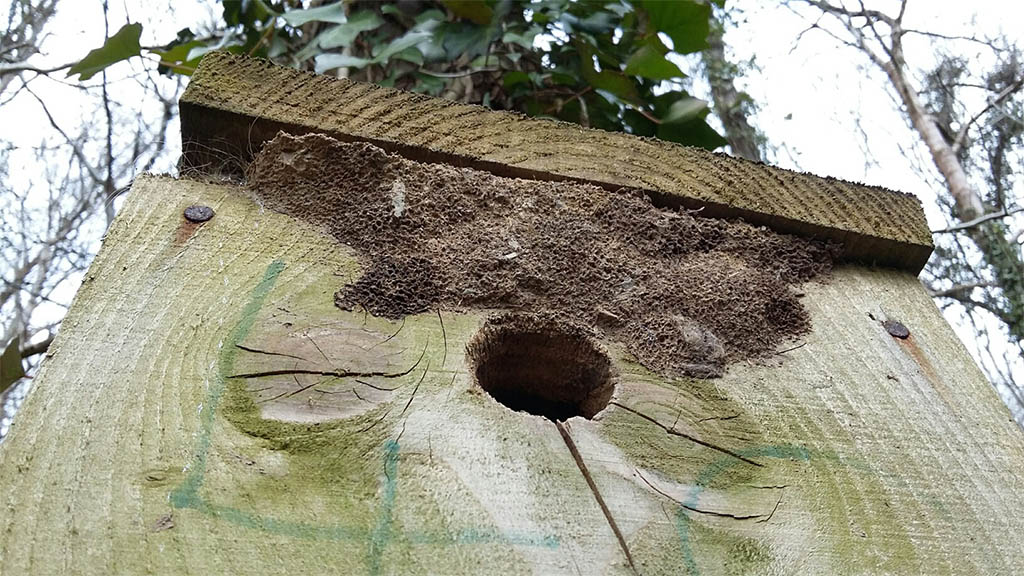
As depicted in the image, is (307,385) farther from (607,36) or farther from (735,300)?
(607,36)

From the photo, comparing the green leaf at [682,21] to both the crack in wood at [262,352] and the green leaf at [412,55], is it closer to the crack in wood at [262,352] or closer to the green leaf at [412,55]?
the green leaf at [412,55]

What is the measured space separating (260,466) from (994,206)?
5.75 m

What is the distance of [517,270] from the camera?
930 millimetres

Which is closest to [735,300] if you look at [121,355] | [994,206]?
[121,355]

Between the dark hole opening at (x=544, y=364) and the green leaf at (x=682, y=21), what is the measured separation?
3.38 ft

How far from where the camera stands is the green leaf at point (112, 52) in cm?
151

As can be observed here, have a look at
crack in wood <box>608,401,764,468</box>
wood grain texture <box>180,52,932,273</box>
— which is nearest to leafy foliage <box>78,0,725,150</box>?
wood grain texture <box>180,52,932,273</box>

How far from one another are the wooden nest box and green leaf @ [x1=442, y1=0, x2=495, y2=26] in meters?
0.70

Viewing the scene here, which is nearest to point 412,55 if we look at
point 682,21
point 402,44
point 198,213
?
point 402,44

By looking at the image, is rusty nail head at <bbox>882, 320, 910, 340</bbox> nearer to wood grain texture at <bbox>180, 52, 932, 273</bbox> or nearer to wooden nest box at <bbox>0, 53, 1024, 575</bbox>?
wooden nest box at <bbox>0, 53, 1024, 575</bbox>

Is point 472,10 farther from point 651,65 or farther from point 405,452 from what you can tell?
point 405,452

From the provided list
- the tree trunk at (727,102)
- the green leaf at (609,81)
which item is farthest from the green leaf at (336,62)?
the tree trunk at (727,102)

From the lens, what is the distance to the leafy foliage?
1714 mm

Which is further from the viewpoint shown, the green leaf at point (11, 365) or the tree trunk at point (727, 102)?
the tree trunk at point (727, 102)
